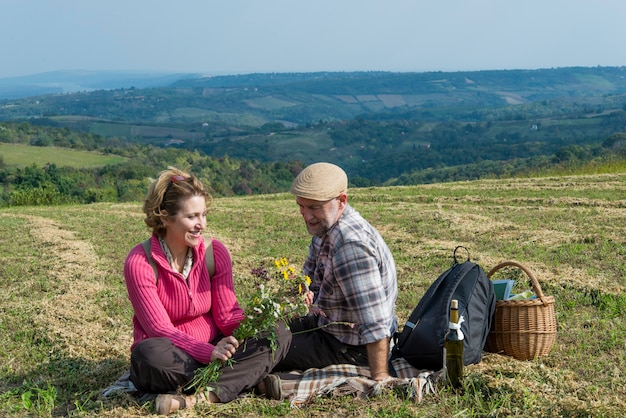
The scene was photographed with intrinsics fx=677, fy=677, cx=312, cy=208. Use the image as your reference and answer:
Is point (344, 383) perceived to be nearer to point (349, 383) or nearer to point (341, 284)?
point (349, 383)

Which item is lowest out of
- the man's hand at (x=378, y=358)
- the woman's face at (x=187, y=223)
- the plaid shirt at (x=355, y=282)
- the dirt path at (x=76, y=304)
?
the dirt path at (x=76, y=304)

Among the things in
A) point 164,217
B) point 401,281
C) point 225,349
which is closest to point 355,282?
point 225,349

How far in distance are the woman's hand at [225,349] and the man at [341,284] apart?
607 mm

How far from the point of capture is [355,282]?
4.68 metres

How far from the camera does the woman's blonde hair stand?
4.66 meters

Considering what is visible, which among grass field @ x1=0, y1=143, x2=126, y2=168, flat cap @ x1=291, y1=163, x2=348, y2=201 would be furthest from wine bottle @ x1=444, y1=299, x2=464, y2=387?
grass field @ x1=0, y1=143, x2=126, y2=168

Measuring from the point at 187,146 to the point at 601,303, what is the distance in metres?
123

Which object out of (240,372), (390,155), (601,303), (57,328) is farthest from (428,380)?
(390,155)

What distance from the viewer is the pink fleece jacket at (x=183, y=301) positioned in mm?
4594

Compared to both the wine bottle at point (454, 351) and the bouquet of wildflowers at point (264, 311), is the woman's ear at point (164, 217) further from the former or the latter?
the wine bottle at point (454, 351)

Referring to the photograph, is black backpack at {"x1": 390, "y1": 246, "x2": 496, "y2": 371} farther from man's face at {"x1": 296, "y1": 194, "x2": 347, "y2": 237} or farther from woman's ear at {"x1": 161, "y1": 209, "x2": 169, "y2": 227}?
woman's ear at {"x1": 161, "y1": 209, "x2": 169, "y2": 227}

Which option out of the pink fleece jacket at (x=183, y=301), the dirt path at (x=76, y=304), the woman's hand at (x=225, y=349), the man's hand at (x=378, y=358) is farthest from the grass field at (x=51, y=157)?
the man's hand at (x=378, y=358)

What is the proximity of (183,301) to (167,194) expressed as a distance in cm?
77

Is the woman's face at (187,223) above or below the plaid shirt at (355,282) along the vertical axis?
above
